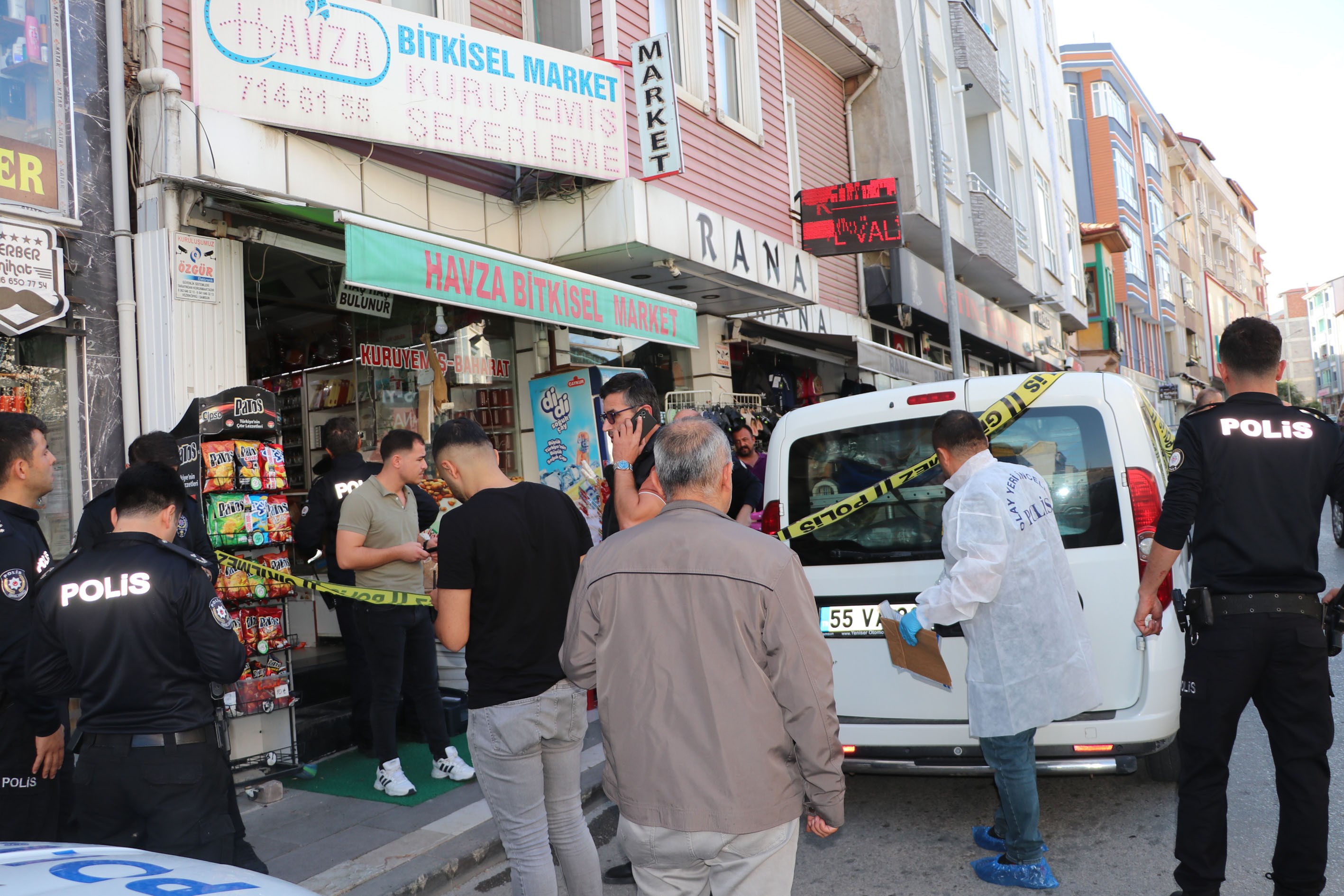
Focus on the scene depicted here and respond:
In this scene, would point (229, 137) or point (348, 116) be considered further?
point (348, 116)

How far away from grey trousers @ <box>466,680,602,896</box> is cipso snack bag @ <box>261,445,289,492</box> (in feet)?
9.19

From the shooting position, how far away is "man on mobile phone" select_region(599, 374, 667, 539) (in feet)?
12.4

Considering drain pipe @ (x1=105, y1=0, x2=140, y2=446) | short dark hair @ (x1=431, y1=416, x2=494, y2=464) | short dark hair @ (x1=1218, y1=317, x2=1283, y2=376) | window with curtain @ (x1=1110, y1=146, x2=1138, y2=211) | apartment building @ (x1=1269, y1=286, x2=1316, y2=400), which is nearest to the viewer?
short dark hair @ (x1=1218, y1=317, x2=1283, y2=376)

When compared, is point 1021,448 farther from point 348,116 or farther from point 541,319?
point 348,116

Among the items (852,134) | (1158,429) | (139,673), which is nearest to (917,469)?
(1158,429)

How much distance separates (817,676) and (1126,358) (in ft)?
131

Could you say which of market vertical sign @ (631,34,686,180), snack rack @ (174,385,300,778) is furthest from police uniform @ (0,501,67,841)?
market vertical sign @ (631,34,686,180)

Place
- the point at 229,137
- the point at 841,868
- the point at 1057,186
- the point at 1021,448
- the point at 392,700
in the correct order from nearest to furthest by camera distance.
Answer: the point at 841,868 < the point at 1021,448 < the point at 392,700 < the point at 229,137 < the point at 1057,186

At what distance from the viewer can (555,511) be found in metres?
3.47

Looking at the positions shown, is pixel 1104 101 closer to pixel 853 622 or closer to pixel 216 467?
pixel 853 622

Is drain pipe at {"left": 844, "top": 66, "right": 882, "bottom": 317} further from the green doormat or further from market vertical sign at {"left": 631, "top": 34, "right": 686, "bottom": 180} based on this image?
the green doormat

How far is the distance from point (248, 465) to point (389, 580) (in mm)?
1023

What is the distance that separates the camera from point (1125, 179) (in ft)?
131

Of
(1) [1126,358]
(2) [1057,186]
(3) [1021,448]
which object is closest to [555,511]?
(3) [1021,448]
